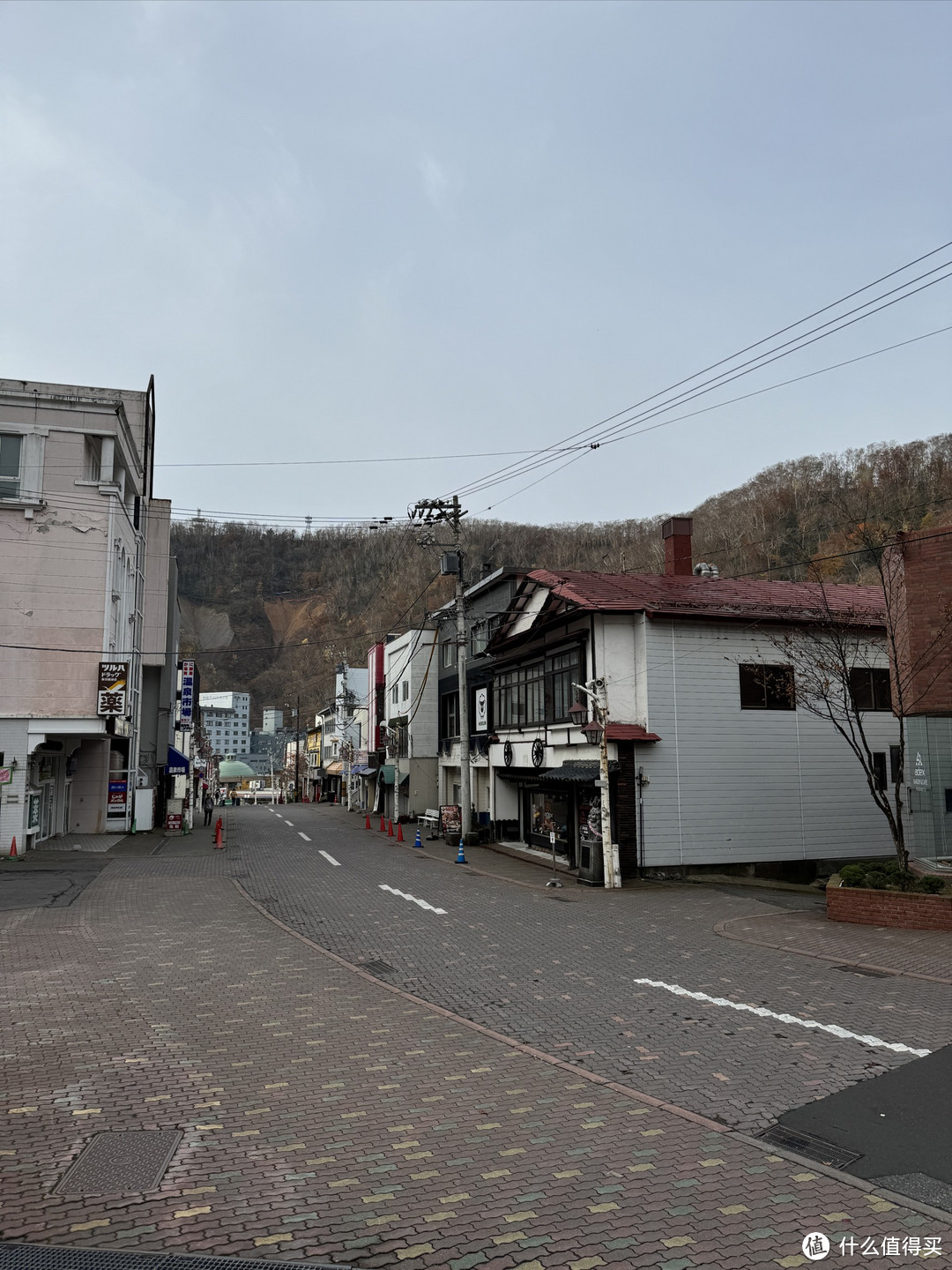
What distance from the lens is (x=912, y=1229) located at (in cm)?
486

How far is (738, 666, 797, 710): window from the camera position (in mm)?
22891

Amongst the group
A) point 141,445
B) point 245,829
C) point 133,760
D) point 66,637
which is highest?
point 141,445

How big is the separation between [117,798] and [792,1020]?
29.5 metres

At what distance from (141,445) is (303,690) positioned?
4171 inches

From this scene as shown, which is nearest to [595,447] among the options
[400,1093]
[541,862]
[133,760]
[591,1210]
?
[541,862]

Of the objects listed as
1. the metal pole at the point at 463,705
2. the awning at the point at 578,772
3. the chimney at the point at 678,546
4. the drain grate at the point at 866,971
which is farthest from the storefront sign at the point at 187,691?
the drain grate at the point at 866,971

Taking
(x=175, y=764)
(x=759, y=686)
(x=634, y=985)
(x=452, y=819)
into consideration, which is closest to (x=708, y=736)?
(x=759, y=686)

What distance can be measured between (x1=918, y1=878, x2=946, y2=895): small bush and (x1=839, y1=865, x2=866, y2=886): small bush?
3.23 feet

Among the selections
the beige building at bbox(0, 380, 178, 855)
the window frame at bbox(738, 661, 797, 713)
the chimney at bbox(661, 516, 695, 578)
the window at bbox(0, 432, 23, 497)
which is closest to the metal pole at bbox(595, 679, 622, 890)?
the window frame at bbox(738, 661, 797, 713)

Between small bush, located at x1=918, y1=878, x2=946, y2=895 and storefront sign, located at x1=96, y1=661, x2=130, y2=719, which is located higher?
storefront sign, located at x1=96, y1=661, x2=130, y2=719

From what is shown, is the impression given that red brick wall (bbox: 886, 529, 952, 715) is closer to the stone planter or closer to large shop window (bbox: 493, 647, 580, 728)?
the stone planter

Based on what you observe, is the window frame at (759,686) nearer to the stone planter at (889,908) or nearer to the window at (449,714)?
the stone planter at (889,908)

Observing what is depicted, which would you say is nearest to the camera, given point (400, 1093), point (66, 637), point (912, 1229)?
point (912, 1229)

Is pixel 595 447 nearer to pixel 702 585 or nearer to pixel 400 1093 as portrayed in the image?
pixel 702 585
